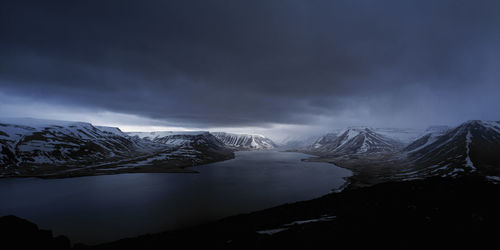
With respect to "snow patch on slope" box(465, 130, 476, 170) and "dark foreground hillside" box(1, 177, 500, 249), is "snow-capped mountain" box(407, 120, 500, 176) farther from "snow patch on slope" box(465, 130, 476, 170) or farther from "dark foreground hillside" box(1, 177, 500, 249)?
"dark foreground hillside" box(1, 177, 500, 249)

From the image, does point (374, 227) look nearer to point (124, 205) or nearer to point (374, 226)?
point (374, 226)

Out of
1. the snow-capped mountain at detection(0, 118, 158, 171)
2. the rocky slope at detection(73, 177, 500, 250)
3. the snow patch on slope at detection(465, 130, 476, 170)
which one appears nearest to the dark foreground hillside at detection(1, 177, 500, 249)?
the rocky slope at detection(73, 177, 500, 250)

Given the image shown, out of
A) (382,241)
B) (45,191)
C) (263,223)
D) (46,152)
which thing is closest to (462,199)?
(382,241)

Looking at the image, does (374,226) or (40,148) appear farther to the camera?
(40,148)

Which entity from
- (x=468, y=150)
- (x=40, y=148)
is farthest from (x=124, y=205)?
(x=468, y=150)

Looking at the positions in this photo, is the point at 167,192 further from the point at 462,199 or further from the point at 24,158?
the point at 24,158

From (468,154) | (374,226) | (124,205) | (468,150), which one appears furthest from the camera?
(468,150)
